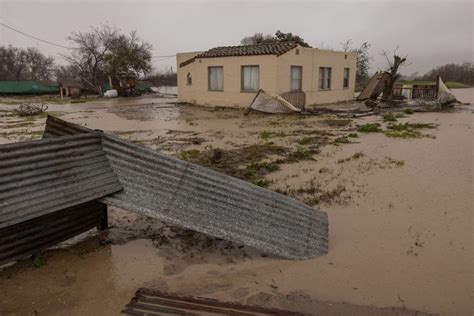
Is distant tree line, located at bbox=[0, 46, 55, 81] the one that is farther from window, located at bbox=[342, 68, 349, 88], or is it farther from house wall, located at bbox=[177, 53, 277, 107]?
window, located at bbox=[342, 68, 349, 88]

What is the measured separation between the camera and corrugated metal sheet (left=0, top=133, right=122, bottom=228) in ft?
10.1

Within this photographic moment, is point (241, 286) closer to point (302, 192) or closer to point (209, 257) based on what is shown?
point (209, 257)

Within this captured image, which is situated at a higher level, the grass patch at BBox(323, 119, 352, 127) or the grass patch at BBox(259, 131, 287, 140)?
the grass patch at BBox(323, 119, 352, 127)

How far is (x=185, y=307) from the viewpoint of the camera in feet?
9.71

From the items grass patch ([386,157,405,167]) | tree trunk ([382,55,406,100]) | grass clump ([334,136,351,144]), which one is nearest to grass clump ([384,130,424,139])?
grass clump ([334,136,351,144])

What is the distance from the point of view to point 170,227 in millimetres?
4664

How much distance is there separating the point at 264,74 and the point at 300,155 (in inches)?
474

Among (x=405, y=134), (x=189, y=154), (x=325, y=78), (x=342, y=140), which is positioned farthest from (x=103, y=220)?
(x=325, y=78)

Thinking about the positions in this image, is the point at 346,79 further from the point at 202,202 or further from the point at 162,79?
the point at 162,79

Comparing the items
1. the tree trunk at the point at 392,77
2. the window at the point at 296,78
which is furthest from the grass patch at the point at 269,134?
the tree trunk at the point at 392,77

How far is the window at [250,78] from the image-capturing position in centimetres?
2003

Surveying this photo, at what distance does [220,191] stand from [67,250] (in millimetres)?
1851

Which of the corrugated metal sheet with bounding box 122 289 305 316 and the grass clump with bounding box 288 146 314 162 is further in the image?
the grass clump with bounding box 288 146 314 162

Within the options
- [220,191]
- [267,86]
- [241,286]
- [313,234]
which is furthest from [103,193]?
[267,86]
